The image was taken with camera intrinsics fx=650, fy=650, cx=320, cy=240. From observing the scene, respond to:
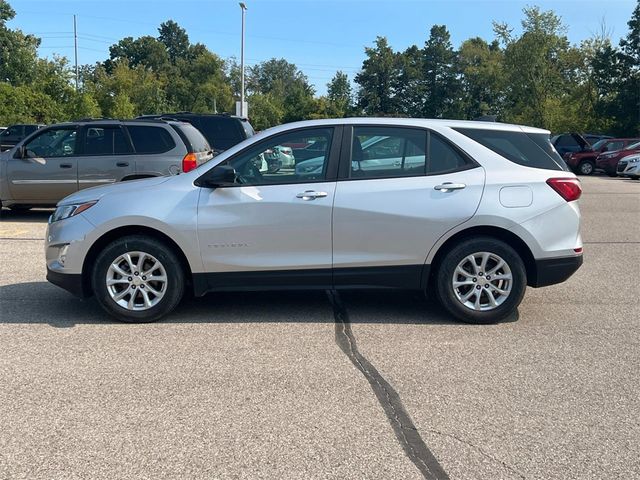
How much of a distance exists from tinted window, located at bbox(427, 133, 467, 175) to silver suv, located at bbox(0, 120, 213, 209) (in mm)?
6260

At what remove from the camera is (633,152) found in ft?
88.5

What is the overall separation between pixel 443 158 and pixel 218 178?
2004 millimetres

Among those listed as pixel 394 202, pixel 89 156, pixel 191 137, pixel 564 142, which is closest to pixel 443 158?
pixel 394 202

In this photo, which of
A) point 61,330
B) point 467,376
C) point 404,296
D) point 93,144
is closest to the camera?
point 467,376

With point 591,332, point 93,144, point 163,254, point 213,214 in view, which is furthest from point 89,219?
point 93,144

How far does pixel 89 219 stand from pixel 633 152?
26.2 meters

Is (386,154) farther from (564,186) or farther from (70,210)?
(70,210)

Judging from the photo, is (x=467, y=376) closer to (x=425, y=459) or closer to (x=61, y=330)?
(x=425, y=459)

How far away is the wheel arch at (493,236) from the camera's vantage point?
19.0ft

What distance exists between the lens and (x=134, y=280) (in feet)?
18.9

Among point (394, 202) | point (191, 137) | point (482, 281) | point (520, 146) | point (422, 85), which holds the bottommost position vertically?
point (482, 281)

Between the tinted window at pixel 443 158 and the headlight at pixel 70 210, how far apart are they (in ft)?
9.98


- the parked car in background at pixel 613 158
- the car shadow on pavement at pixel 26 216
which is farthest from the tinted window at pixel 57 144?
the parked car in background at pixel 613 158

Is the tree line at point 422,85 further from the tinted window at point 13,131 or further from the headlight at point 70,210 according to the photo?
the headlight at point 70,210
